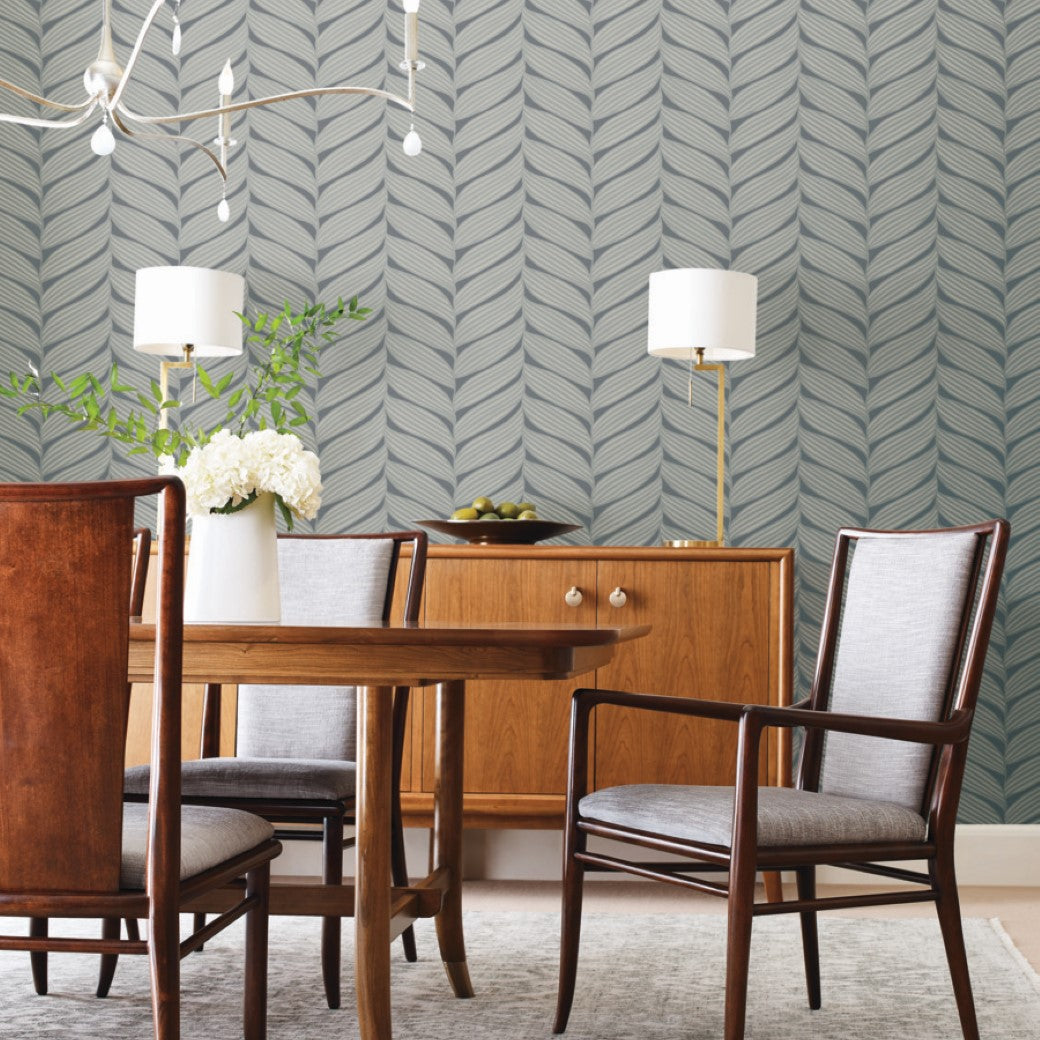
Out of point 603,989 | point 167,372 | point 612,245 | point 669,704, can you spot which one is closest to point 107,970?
point 603,989

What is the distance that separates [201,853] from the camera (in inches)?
62.9

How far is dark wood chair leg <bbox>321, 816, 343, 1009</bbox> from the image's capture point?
2.27 meters

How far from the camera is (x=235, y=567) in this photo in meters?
2.03

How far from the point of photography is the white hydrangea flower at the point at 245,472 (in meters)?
1.99

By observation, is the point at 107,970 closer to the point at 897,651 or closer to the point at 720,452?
the point at 897,651

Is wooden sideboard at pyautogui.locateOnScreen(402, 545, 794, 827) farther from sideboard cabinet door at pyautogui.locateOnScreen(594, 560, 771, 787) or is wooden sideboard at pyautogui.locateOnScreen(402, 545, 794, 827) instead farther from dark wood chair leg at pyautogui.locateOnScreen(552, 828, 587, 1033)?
dark wood chair leg at pyautogui.locateOnScreen(552, 828, 587, 1033)

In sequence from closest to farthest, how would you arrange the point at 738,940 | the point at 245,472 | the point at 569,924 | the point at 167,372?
the point at 738,940, the point at 245,472, the point at 569,924, the point at 167,372

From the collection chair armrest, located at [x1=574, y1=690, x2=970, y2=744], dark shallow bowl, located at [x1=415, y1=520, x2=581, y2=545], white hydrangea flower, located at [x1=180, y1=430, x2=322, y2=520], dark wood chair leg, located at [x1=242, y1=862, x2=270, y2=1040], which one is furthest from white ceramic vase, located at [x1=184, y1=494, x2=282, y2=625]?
dark shallow bowl, located at [x1=415, y1=520, x2=581, y2=545]

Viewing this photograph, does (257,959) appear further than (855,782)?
No

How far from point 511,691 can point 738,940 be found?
154 centimetres

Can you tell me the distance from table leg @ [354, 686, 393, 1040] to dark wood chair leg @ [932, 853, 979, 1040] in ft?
2.84

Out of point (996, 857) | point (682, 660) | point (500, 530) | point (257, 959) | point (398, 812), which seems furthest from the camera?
point (996, 857)

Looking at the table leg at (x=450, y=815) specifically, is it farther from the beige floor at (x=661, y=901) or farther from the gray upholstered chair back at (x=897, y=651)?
the beige floor at (x=661, y=901)

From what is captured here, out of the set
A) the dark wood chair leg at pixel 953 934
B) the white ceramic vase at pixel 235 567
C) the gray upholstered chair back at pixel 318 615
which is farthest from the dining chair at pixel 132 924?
the dark wood chair leg at pixel 953 934
